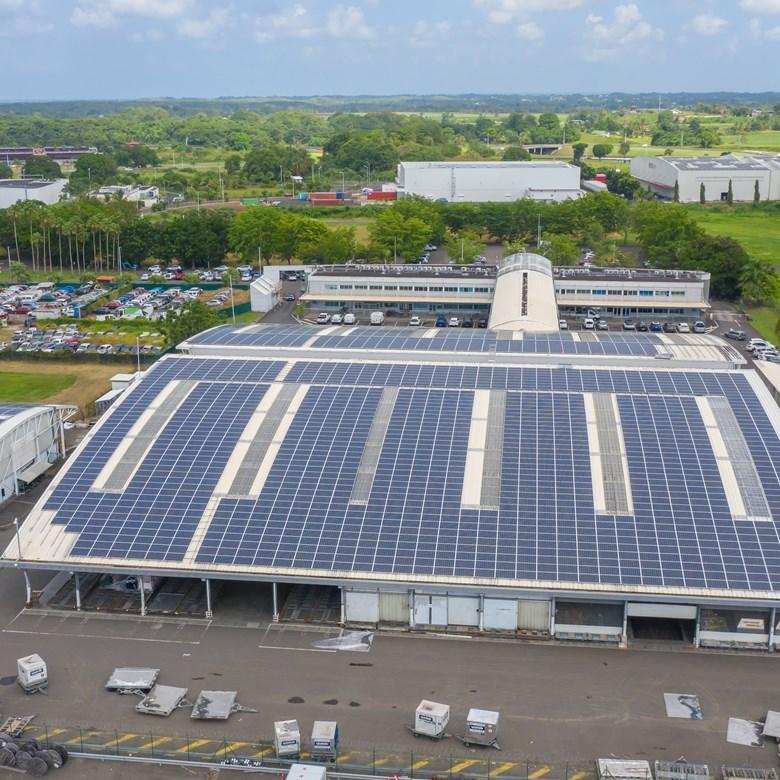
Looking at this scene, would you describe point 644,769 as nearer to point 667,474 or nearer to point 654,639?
point 654,639

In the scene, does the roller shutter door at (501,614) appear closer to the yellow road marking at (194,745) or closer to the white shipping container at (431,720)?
the white shipping container at (431,720)

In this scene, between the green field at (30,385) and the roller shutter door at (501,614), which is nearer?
the roller shutter door at (501,614)

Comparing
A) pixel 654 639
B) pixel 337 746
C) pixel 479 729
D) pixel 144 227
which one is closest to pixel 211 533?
pixel 337 746

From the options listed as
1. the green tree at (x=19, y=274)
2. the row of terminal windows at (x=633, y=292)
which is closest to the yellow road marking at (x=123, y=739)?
the row of terminal windows at (x=633, y=292)

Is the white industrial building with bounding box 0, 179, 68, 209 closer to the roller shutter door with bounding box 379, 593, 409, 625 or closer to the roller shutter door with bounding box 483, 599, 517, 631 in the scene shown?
the roller shutter door with bounding box 379, 593, 409, 625

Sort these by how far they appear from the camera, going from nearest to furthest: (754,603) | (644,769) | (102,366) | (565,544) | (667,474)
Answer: (644,769) < (754,603) < (565,544) < (667,474) < (102,366)

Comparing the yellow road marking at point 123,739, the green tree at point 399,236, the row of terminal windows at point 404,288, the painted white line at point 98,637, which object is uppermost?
the green tree at point 399,236

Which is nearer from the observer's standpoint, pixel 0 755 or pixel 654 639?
pixel 0 755
